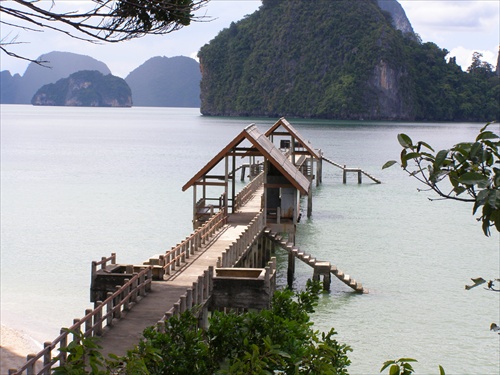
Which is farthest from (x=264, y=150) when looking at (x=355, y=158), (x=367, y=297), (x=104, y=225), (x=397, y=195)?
(x=355, y=158)

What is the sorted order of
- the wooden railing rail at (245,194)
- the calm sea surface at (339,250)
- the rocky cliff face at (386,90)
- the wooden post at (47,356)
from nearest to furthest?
the wooden post at (47,356), the calm sea surface at (339,250), the wooden railing rail at (245,194), the rocky cliff face at (386,90)

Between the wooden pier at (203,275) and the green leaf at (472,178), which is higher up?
the green leaf at (472,178)

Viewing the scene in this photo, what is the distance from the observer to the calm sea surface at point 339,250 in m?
19.6

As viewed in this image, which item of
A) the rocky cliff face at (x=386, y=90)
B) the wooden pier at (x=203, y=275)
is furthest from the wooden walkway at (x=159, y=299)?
the rocky cliff face at (x=386, y=90)

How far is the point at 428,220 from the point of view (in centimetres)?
4044

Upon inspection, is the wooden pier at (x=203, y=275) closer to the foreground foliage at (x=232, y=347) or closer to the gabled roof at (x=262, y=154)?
the gabled roof at (x=262, y=154)

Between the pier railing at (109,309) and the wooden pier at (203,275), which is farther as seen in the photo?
the wooden pier at (203,275)

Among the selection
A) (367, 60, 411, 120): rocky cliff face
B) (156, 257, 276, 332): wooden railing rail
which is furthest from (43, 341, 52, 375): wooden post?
(367, 60, 411, 120): rocky cliff face

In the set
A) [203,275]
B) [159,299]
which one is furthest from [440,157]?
[159,299]

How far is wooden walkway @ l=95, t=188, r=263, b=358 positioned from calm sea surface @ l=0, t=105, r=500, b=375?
3.32m

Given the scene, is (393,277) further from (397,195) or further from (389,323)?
(397,195)

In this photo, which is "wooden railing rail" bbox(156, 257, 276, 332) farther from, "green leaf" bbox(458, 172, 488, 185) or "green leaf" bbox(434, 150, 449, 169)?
"green leaf" bbox(458, 172, 488, 185)

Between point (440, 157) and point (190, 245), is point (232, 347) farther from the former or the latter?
point (190, 245)

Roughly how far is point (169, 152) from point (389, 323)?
229 ft
